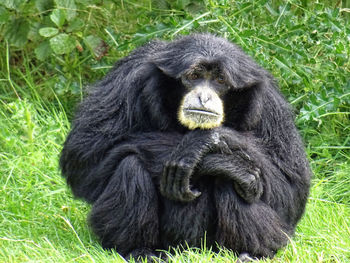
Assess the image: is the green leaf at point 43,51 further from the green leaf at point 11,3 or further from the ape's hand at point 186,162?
the ape's hand at point 186,162

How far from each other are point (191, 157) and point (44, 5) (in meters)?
3.44

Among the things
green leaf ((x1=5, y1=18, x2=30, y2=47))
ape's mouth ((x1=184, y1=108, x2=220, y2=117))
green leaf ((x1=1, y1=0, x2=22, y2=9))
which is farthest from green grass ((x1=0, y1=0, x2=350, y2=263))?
ape's mouth ((x1=184, y1=108, x2=220, y2=117))

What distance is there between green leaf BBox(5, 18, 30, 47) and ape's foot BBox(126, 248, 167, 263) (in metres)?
3.54

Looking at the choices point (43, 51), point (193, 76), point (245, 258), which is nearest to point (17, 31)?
point (43, 51)

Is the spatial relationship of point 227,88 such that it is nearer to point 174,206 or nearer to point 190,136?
point 190,136

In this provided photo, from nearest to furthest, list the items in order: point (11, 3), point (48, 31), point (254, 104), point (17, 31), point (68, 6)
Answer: point (254, 104) < point (11, 3) < point (68, 6) < point (48, 31) < point (17, 31)

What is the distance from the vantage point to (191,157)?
5887 millimetres

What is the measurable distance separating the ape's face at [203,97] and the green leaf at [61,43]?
2517 mm

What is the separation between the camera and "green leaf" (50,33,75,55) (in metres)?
8.22

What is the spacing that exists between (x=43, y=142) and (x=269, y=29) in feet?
9.70

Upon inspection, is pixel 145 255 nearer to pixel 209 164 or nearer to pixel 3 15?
pixel 209 164

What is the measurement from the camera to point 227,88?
6211mm

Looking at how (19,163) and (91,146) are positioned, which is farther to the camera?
(19,163)

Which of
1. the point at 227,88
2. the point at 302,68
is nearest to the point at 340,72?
the point at 302,68
